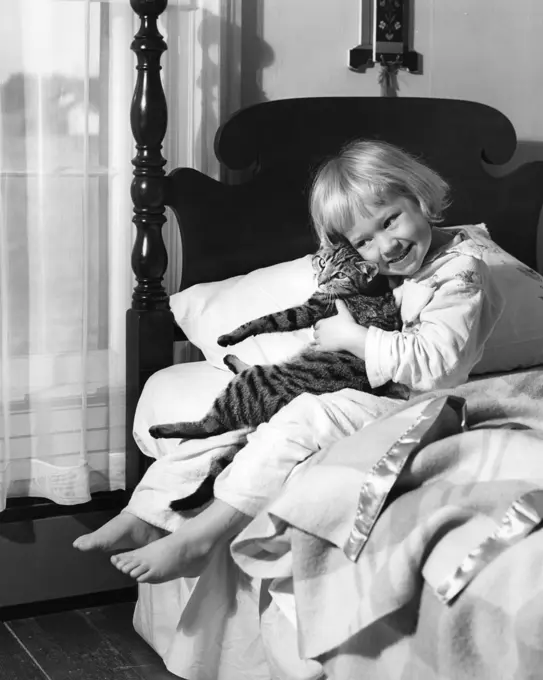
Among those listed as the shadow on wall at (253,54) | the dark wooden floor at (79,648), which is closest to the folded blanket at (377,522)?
the dark wooden floor at (79,648)

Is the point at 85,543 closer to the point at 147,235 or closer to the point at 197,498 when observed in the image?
the point at 197,498

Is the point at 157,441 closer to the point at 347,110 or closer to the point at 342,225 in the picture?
the point at 342,225

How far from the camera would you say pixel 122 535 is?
5.59 feet

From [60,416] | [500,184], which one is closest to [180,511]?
[60,416]

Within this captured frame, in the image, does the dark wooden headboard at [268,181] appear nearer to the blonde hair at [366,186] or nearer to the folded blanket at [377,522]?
the blonde hair at [366,186]

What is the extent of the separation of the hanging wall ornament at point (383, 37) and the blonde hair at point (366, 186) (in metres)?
0.65

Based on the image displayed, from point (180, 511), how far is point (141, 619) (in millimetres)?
414

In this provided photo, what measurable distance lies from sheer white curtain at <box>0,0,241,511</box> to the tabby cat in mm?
439

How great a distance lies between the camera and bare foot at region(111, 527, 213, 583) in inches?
61.1

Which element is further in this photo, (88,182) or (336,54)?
(336,54)

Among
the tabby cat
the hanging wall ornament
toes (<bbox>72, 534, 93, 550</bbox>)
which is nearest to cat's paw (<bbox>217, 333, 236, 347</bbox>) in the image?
the tabby cat

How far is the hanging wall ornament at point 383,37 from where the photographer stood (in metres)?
2.45

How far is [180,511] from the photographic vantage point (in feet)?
5.55

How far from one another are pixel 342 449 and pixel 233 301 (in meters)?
0.74
